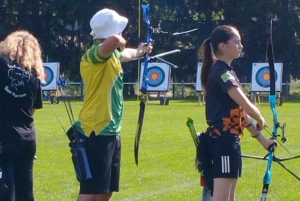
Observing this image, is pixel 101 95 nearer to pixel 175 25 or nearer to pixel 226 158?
pixel 226 158

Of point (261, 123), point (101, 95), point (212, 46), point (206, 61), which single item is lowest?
point (261, 123)

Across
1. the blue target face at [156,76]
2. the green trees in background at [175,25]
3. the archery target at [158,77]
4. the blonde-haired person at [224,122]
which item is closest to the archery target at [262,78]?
the archery target at [158,77]

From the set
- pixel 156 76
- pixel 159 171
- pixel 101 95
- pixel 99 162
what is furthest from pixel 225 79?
pixel 156 76

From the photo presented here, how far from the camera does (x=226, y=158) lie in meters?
5.25

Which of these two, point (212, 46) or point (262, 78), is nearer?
point (212, 46)

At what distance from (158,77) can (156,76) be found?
0.27 ft

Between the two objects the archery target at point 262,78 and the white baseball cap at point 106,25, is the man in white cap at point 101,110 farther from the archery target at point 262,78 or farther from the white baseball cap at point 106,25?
the archery target at point 262,78

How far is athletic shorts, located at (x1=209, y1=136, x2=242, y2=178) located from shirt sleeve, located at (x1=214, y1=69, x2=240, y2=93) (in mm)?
347

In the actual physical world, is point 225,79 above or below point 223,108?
above

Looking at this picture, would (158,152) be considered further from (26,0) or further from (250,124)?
(26,0)

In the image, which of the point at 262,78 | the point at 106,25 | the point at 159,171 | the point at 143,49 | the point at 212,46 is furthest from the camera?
the point at 262,78

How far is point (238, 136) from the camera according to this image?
17.4ft

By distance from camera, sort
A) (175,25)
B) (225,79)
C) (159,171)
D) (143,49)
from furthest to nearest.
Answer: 1. (175,25)
2. (159,171)
3. (143,49)
4. (225,79)

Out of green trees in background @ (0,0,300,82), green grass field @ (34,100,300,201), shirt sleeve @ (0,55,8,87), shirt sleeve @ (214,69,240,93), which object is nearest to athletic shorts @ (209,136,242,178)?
shirt sleeve @ (214,69,240,93)
